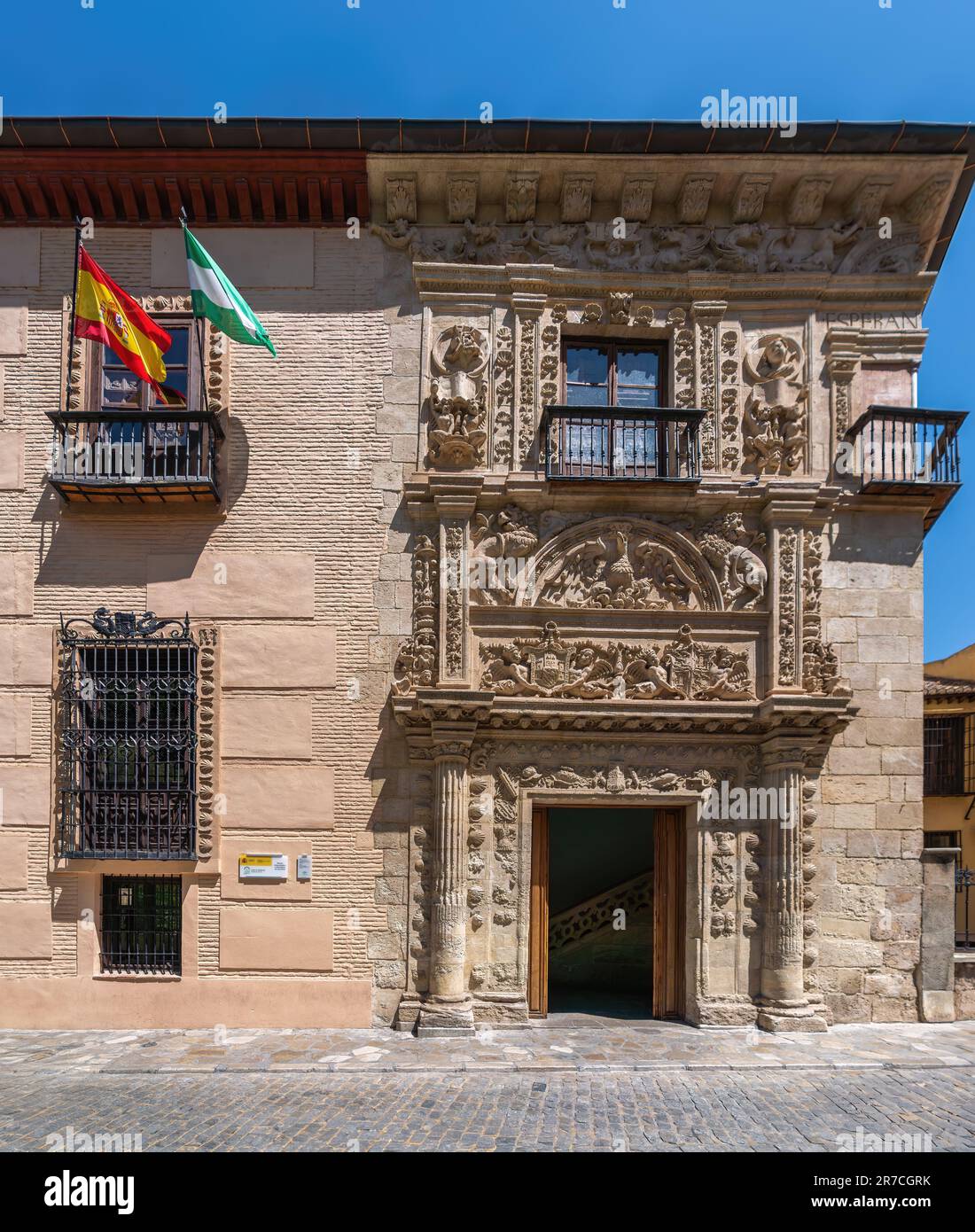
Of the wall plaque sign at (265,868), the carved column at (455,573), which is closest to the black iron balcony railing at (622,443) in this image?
the carved column at (455,573)

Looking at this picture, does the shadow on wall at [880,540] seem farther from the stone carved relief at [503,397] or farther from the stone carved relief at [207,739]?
the stone carved relief at [207,739]

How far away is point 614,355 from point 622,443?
112 centimetres

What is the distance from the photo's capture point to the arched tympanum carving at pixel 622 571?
969cm

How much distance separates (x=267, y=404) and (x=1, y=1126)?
711 cm

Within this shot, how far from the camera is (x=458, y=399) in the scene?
9.78m

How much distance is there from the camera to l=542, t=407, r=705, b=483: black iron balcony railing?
9.66 m

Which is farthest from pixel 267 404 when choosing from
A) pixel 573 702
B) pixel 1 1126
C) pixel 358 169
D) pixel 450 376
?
pixel 1 1126

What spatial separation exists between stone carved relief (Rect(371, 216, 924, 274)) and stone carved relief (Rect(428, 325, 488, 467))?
3.20 feet

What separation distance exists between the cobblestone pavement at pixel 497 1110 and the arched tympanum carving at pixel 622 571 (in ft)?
15.1

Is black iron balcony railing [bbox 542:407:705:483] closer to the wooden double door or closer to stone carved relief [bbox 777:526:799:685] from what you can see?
stone carved relief [bbox 777:526:799:685]

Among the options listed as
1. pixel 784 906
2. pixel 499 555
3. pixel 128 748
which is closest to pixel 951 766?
pixel 784 906

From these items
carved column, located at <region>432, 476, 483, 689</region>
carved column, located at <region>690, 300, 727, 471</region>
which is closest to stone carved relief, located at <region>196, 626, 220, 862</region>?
carved column, located at <region>432, 476, 483, 689</region>

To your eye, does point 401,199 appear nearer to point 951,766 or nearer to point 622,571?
point 622,571

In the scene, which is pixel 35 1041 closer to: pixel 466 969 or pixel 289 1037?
pixel 289 1037
